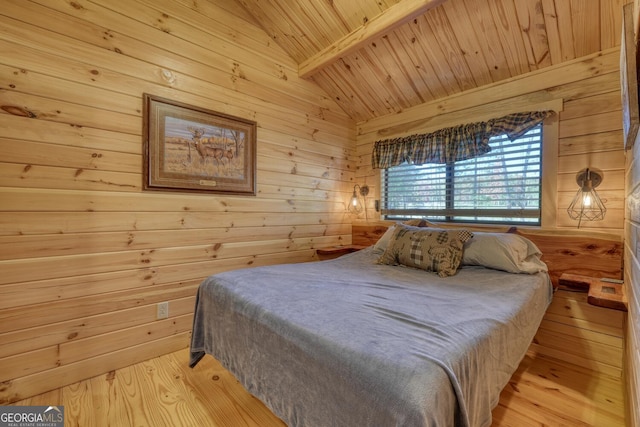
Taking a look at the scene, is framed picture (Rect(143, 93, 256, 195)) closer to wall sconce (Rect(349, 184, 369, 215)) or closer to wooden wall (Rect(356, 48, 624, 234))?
wall sconce (Rect(349, 184, 369, 215))

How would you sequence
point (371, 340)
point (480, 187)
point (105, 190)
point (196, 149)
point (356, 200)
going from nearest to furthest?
1. point (371, 340)
2. point (105, 190)
3. point (196, 149)
4. point (480, 187)
5. point (356, 200)

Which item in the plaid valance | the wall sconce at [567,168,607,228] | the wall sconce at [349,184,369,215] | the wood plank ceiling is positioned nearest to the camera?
the wood plank ceiling

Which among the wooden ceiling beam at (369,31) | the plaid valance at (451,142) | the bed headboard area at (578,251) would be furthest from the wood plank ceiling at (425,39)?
the bed headboard area at (578,251)

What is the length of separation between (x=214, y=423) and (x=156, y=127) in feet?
6.29

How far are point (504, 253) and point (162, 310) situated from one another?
250 cm

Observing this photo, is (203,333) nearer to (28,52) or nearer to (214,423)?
(214,423)

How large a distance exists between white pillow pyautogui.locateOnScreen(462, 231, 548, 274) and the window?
384 mm

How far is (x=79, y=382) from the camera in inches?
72.5

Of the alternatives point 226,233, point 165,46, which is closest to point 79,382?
point 226,233

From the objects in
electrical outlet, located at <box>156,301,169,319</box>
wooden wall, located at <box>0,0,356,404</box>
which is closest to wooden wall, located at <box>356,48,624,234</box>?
wooden wall, located at <box>0,0,356,404</box>

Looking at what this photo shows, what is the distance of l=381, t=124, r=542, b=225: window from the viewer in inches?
92.7
